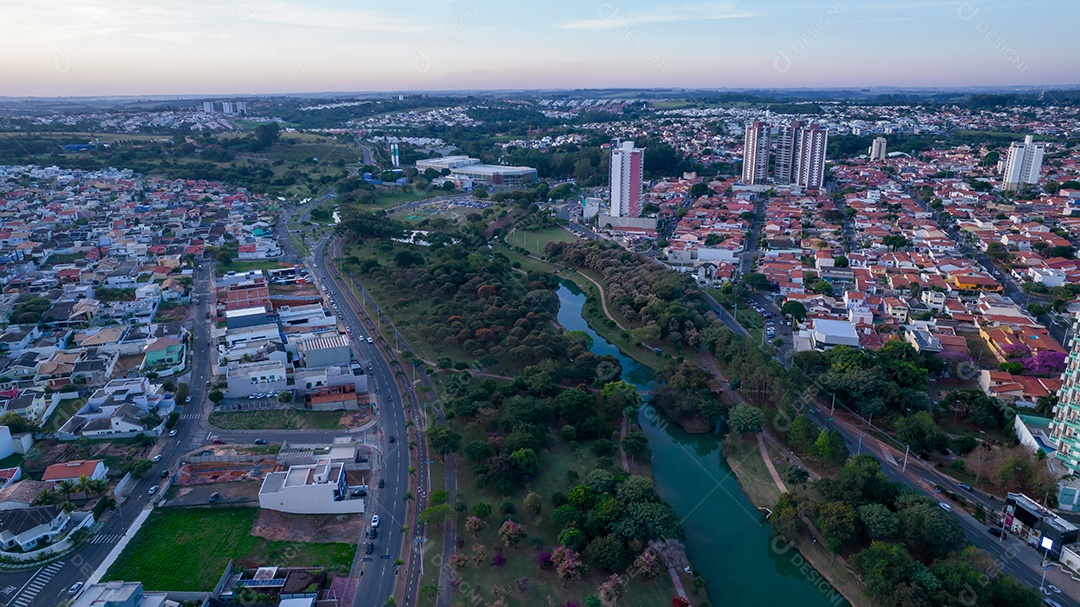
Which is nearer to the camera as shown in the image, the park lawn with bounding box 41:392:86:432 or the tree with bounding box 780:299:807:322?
the park lawn with bounding box 41:392:86:432

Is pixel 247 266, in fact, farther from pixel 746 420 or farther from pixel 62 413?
pixel 746 420

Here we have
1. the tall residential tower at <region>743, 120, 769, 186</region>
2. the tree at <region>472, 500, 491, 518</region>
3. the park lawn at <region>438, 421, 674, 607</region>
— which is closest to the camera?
the park lawn at <region>438, 421, 674, 607</region>

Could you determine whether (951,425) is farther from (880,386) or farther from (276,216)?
(276,216)

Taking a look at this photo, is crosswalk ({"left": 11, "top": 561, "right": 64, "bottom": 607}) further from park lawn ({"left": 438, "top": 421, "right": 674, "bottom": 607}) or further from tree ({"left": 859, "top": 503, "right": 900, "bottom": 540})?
tree ({"left": 859, "top": 503, "right": 900, "bottom": 540})

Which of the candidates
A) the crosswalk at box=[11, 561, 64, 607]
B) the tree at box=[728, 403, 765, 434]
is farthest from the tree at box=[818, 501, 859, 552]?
the crosswalk at box=[11, 561, 64, 607]

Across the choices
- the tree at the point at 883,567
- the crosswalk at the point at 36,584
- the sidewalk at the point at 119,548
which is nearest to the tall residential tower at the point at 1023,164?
the tree at the point at 883,567

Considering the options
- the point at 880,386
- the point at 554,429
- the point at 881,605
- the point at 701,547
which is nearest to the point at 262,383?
the point at 554,429
